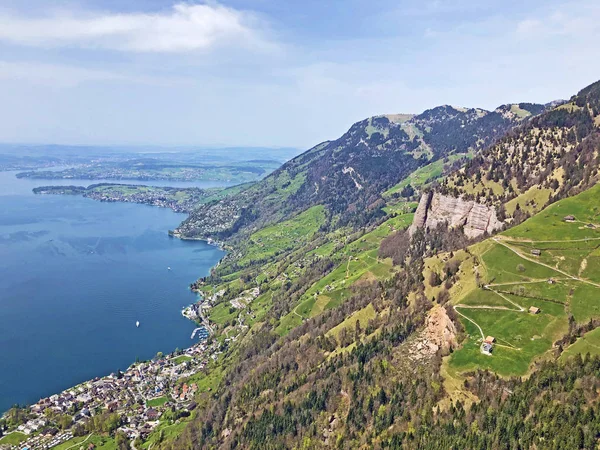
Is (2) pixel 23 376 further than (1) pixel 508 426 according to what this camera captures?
Yes

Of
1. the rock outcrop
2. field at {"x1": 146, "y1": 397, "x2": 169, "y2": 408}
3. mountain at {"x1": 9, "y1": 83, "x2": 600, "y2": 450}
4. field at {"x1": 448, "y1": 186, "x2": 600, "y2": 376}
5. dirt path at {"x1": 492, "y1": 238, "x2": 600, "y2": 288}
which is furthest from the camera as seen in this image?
field at {"x1": 146, "y1": 397, "x2": 169, "y2": 408}

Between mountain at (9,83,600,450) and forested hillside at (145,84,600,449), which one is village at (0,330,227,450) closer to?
mountain at (9,83,600,450)

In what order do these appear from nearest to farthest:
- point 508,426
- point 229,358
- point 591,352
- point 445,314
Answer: point 508,426
point 591,352
point 445,314
point 229,358

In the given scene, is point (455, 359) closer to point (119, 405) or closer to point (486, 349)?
point (486, 349)

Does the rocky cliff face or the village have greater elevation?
the rocky cliff face

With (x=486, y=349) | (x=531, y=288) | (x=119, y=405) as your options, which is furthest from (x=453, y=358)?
(x=119, y=405)

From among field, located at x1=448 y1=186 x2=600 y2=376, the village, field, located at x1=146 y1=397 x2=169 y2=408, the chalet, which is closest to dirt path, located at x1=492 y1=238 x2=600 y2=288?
field, located at x1=448 y1=186 x2=600 y2=376

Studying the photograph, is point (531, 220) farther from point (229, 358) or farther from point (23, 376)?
point (23, 376)

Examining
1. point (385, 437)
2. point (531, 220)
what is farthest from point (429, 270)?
point (385, 437)

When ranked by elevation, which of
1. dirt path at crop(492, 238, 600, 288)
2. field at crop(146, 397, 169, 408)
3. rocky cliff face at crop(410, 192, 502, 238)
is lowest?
field at crop(146, 397, 169, 408)
